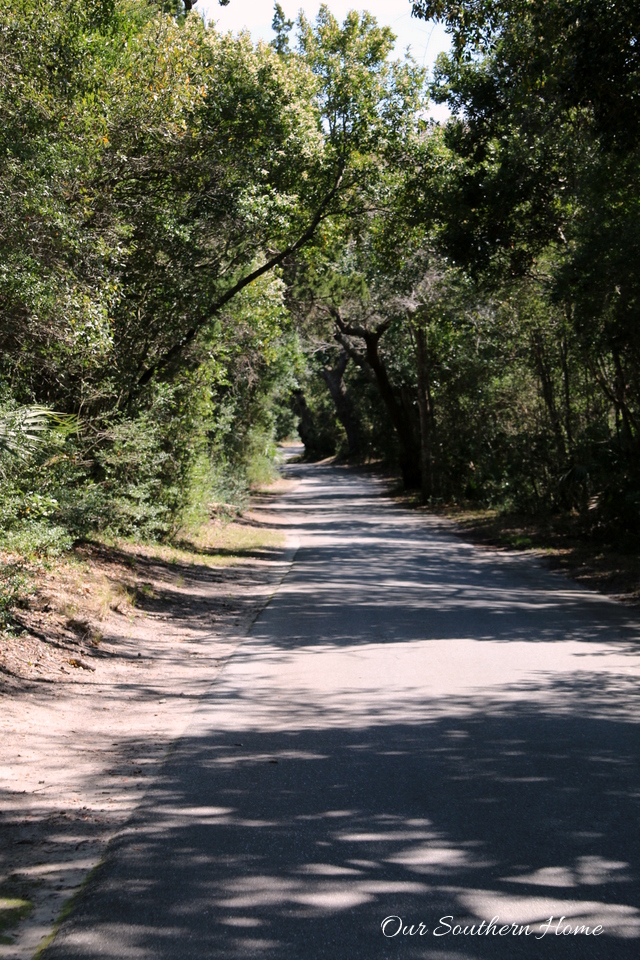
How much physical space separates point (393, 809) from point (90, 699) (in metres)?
3.72

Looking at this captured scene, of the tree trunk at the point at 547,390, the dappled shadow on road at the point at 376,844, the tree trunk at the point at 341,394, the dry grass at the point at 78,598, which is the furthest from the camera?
the tree trunk at the point at 341,394

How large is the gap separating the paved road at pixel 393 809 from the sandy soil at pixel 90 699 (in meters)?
0.24

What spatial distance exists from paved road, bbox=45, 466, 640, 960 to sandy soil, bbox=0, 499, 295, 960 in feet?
0.78

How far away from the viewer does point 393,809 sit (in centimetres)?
512

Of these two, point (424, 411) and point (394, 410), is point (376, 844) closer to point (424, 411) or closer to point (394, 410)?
point (424, 411)

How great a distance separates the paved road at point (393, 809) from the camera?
3.77 m

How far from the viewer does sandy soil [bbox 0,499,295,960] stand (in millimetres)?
4732

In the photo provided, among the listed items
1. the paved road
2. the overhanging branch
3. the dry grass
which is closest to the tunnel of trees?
the overhanging branch

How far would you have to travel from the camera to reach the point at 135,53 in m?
12.2

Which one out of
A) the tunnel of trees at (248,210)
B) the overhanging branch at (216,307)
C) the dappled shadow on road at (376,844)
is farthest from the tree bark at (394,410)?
the dappled shadow on road at (376,844)

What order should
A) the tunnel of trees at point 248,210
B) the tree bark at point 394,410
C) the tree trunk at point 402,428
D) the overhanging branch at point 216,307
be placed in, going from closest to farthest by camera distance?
1. the tunnel of trees at point 248,210
2. the overhanging branch at point 216,307
3. the tree bark at point 394,410
4. the tree trunk at point 402,428

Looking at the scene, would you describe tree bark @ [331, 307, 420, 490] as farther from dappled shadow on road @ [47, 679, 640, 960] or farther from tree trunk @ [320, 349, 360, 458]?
dappled shadow on road @ [47, 679, 640, 960]

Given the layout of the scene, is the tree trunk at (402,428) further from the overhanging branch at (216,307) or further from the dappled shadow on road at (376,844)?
the dappled shadow on road at (376,844)

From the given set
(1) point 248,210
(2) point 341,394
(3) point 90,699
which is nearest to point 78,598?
(3) point 90,699
